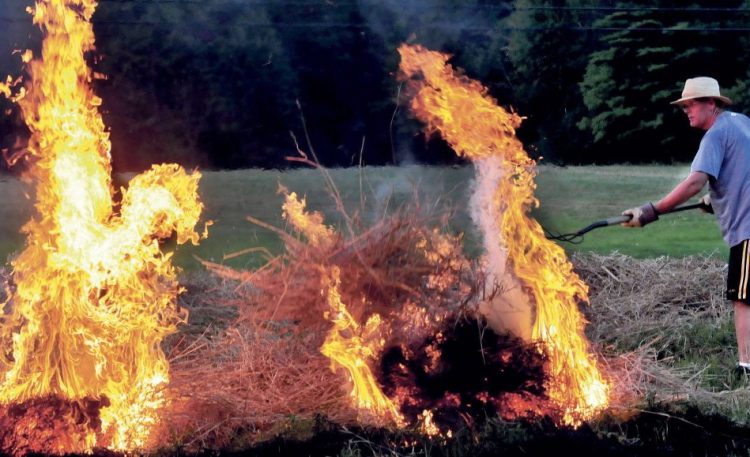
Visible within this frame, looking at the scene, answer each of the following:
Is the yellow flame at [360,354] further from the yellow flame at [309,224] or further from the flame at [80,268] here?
the flame at [80,268]

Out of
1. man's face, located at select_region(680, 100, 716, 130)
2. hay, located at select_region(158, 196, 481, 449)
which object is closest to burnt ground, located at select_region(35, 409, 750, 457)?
hay, located at select_region(158, 196, 481, 449)

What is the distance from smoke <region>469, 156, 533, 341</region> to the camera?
5.22 m

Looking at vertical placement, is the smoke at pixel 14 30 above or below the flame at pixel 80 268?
above

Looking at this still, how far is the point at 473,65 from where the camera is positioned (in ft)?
36.0

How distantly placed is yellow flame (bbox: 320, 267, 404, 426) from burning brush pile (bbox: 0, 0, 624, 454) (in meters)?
0.01

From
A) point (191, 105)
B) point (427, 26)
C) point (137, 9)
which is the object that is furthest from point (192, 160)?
point (427, 26)

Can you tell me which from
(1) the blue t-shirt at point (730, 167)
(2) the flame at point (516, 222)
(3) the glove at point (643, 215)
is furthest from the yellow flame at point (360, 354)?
(1) the blue t-shirt at point (730, 167)

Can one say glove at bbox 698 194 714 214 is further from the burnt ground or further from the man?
the burnt ground

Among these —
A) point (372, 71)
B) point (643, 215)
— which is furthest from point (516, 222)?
point (372, 71)

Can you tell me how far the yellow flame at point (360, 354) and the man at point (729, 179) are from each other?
5.83 feet

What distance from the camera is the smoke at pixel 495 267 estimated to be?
17.1 feet

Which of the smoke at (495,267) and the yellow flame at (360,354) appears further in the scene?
the smoke at (495,267)

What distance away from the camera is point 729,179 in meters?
5.68

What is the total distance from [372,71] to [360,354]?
6634mm
